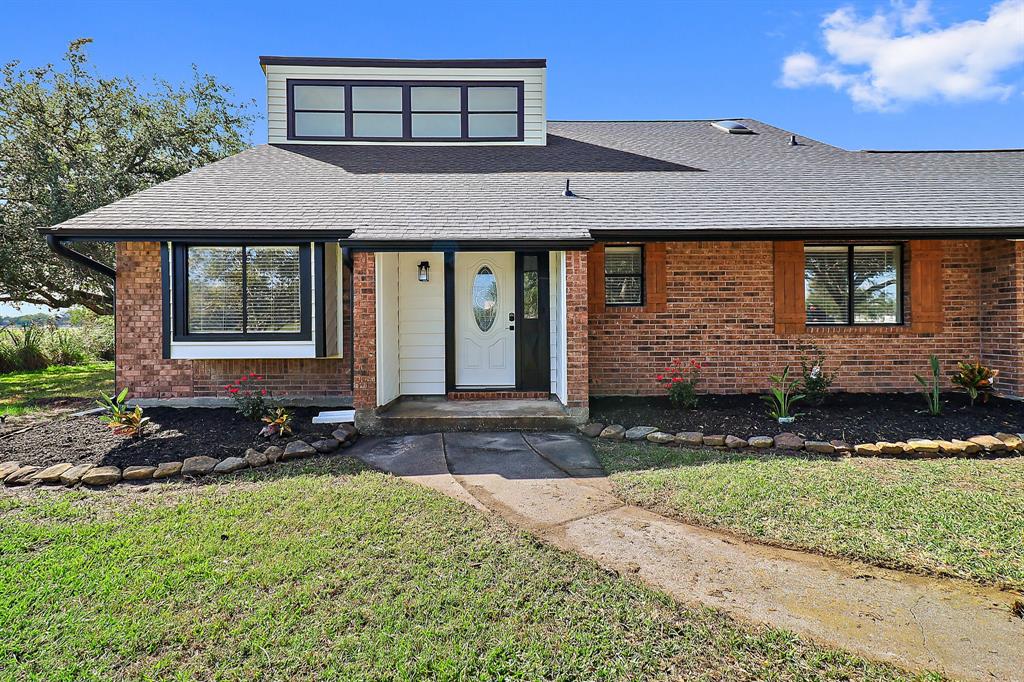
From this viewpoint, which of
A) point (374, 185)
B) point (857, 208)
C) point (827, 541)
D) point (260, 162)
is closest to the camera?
point (827, 541)

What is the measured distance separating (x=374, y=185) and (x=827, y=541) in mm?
7661

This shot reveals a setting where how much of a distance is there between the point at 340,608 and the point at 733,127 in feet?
39.7

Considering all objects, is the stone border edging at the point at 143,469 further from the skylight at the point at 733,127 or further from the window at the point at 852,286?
the skylight at the point at 733,127

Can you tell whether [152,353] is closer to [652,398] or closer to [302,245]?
[302,245]

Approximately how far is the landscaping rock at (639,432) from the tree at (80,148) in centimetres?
1300

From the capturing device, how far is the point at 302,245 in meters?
6.52

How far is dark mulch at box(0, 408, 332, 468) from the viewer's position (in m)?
4.82

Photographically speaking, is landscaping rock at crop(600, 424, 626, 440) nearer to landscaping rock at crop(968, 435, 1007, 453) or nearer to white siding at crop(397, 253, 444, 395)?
white siding at crop(397, 253, 444, 395)

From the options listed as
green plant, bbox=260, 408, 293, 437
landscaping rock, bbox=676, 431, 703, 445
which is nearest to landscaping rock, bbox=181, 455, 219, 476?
green plant, bbox=260, 408, 293, 437

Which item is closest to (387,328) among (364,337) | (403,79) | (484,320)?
(364,337)

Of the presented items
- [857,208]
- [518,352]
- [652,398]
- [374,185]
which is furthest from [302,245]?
[857,208]

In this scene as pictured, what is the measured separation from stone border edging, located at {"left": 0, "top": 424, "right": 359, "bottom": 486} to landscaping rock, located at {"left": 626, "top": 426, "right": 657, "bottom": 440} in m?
3.49

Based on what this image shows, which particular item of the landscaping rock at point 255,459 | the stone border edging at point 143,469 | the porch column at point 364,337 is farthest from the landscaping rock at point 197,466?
the porch column at point 364,337

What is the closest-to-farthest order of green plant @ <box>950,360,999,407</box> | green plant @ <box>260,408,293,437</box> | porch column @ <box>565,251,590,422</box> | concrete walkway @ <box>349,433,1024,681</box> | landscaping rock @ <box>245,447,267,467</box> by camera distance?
concrete walkway @ <box>349,433,1024,681</box> < landscaping rock @ <box>245,447,267,467</box> < green plant @ <box>260,408,293,437</box> < porch column @ <box>565,251,590,422</box> < green plant @ <box>950,360,999,407</box>
